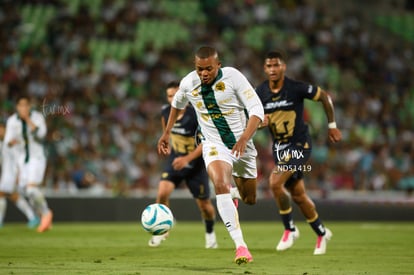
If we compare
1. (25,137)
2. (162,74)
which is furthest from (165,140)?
(162,74)

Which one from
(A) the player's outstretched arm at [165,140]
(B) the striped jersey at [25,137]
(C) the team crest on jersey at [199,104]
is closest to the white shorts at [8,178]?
(B) the striped jersey at [25,137]

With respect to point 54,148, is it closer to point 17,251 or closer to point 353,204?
point 353,204

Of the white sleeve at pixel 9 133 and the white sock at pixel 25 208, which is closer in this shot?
the white sleeve at pixel 9 133

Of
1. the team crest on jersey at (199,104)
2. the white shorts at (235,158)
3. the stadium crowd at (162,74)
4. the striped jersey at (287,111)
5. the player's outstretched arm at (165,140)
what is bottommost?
the white shorts at (235,158)

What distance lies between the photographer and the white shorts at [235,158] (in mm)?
9703

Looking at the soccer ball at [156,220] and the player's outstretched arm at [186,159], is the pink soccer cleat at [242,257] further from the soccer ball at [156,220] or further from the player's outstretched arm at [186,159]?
the player's outstretched arm at [186,159]

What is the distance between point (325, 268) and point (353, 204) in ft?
43.8

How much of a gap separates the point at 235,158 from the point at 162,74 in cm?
1563

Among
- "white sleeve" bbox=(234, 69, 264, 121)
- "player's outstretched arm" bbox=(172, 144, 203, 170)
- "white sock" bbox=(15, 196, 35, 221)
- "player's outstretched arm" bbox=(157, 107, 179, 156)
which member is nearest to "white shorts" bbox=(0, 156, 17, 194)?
"white sock" bbox=(15, 196, 35, 221)

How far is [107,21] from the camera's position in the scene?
26000 mm

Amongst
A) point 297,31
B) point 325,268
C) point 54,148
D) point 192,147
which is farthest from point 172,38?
point 325,268

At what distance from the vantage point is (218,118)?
992 centimetres

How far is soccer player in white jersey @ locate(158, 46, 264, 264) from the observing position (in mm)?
9406

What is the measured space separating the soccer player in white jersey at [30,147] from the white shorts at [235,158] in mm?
6985
